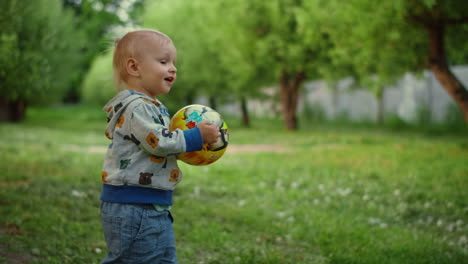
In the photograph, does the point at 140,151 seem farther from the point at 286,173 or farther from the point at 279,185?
the point at 286,173

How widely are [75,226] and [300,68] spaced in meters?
17.8

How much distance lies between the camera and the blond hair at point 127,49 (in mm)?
3145

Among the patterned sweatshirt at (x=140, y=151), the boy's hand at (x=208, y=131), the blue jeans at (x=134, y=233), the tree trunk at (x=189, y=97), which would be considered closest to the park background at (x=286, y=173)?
the patterned sweatshirt at (x=140, y=151)

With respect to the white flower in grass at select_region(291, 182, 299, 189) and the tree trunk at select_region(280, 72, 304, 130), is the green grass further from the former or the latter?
the tree trunk at select_region(280, 72, 304, 130)

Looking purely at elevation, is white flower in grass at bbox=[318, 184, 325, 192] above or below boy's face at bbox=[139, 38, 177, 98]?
below

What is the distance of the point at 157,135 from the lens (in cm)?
295

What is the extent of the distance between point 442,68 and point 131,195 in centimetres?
1159

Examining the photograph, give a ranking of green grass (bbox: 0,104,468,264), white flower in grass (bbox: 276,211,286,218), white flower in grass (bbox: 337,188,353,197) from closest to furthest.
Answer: green grass (bbox: 0,104,468,264) < white flower in grass (bbox: 276,211,286,218) < white flower in grass (bbox: 337,188,353,197)

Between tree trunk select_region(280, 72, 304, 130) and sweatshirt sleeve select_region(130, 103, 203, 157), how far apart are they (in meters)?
21.1

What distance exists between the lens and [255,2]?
22.2m

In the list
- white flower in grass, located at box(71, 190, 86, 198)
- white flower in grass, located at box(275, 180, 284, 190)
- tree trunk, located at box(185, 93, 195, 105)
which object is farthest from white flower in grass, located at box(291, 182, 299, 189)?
tree trunk, located at box(185, 93, 195, 105)

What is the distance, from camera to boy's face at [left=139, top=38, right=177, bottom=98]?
3.13 m

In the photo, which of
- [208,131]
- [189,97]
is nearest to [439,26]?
[208,131]

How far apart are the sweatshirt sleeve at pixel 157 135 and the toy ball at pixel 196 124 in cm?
25
